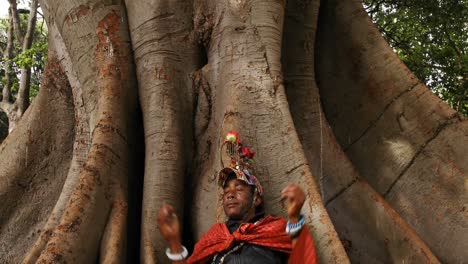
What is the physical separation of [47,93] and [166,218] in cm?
326

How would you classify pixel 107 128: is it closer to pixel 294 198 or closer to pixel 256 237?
pixel 256 237

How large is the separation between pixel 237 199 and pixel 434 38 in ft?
27.8

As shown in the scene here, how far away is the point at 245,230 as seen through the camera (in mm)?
3189

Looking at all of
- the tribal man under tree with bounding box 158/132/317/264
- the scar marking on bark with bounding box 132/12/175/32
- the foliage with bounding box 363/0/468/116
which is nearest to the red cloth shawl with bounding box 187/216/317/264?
the tribal man under tree with bounding box 158/132/317/264

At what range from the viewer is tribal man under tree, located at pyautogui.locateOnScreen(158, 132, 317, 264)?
2955 mm

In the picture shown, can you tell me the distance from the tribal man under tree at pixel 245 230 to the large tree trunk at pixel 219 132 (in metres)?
0.25

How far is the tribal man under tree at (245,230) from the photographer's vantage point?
9.70 ft

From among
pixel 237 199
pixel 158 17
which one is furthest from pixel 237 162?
pixel 158 17

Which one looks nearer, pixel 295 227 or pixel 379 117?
pixel 295 227

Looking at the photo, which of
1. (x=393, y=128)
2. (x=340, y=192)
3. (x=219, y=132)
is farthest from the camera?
(x=393, y=128)

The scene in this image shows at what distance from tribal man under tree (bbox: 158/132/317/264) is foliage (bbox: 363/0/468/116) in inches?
272

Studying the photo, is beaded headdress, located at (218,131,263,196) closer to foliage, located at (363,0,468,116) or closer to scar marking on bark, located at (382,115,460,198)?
scar marking on bark, located at (382,115,460,198)

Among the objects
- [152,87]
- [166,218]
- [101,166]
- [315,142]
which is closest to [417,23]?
[315,142]

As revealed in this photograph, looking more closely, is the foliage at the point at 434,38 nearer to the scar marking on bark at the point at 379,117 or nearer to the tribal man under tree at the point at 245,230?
the scar marking on bark at the point at 379,117
